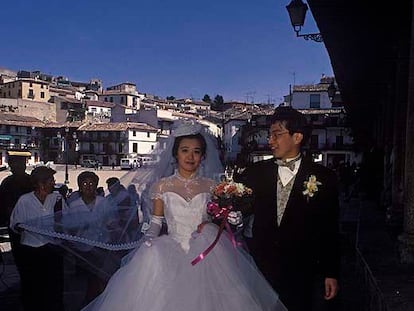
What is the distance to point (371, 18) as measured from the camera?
298 inches

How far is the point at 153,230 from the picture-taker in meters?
4.14

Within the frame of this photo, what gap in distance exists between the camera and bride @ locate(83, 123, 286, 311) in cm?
376

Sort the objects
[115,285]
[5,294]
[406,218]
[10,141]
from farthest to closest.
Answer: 1. [10,141]
2. [5,294]
3. [406,218]
4. [115,285]

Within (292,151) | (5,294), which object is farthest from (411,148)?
(5,294)

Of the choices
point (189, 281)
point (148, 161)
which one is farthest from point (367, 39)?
point (189, 281)

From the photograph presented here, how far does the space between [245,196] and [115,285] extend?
1.27m

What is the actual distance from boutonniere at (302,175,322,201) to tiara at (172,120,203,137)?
128 centimetres

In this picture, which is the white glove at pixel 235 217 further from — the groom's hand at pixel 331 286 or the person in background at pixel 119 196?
the person in background at pixel 119 196

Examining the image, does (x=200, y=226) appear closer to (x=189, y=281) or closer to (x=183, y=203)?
(x=183, y=203)

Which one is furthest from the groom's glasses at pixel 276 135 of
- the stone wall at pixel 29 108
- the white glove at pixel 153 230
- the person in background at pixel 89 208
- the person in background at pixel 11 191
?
the stone wall at pixel 29 108

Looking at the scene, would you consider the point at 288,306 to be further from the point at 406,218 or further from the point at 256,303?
the point at 406,218

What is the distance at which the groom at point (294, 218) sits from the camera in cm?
346

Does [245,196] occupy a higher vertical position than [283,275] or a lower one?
higher

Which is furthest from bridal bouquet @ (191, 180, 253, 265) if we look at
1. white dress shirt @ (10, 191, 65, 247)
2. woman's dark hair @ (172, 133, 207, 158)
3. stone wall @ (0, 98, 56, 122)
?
→ stone wall @ (0, 98, 56, 122)
